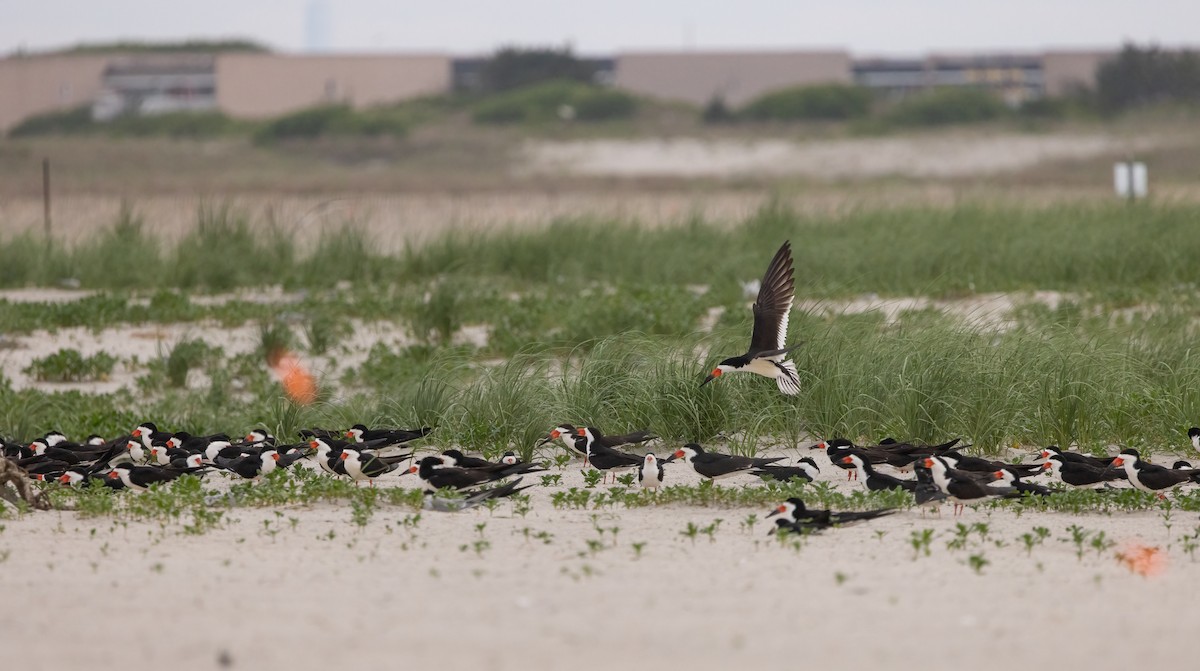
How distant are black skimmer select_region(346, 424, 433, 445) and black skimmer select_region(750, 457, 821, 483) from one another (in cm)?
206

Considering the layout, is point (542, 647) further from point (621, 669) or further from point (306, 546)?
point (306, 546)

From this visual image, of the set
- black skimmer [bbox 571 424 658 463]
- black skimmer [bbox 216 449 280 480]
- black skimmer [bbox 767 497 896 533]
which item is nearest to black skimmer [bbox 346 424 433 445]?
black skimmer [bbox 216 449 280 480]

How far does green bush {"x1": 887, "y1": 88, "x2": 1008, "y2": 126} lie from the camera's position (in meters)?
56.0

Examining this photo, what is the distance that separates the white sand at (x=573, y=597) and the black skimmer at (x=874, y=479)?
0.31 metres

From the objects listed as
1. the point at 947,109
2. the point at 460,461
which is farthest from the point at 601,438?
the point at 947,109

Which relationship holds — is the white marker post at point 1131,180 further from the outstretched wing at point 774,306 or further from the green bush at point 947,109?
the green bush at point 947,109

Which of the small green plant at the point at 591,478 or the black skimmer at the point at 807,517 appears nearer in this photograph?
the black skimmer at the point at 807,517

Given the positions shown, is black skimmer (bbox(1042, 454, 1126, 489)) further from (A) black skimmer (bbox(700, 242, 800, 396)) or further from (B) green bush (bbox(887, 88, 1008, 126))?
(B) green bush (bbox(887, 88, 1008, 126))

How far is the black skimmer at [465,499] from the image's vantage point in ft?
22.4

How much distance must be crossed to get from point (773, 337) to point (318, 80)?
68447 mm

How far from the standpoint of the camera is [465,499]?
6895 millimetres

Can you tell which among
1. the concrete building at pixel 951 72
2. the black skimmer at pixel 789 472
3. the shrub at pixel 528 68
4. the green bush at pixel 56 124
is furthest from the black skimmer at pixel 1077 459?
the concrete building at pixel 951 72

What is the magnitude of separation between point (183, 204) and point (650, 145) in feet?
97.7

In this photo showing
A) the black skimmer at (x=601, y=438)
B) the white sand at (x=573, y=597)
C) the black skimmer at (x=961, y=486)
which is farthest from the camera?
the black skimmer at (x=601, y=438)
